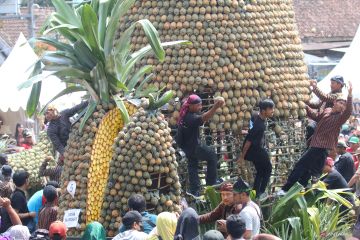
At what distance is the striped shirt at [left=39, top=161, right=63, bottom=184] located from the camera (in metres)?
20.1

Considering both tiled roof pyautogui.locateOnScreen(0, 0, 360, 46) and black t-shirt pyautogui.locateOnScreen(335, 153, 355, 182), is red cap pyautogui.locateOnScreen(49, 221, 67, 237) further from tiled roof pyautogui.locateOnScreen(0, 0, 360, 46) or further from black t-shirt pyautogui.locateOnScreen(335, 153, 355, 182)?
tiled roof pyautogui.locateOnScreen(0, 0, 360, 46)

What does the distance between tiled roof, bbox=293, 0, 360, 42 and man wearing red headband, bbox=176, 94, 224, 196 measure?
96.5 feet

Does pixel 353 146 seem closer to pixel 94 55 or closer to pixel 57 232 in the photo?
pixel 94 55

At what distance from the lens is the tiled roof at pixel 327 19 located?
4697 cm

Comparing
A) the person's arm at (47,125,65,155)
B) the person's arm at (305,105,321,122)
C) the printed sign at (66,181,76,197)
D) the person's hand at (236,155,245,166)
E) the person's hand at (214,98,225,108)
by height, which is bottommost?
the printed sign at (66,181,76,197)

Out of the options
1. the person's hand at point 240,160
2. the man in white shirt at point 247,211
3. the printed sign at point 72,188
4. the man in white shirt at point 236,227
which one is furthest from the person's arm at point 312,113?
the man in white shirt at point 236,227

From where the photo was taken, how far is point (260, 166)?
695 inches

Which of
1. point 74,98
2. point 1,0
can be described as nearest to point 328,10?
point 1,0

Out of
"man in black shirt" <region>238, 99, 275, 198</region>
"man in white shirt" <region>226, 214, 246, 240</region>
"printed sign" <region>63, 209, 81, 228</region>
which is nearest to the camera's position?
"man in white shirt" <region>226, 214, 246, 240</region>

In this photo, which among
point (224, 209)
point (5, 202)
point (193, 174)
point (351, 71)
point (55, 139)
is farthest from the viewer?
point (351, 71)

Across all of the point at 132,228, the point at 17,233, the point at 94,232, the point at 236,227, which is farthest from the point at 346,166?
the point at 236,227

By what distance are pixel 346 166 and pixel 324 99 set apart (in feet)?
6.33

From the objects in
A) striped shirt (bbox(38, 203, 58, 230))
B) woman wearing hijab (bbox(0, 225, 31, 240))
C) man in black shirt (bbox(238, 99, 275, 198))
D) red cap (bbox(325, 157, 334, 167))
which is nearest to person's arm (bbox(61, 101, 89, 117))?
striped shirt (bbox(38, 203, 58, 230))

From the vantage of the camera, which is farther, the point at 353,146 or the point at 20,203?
the point at 353,146
